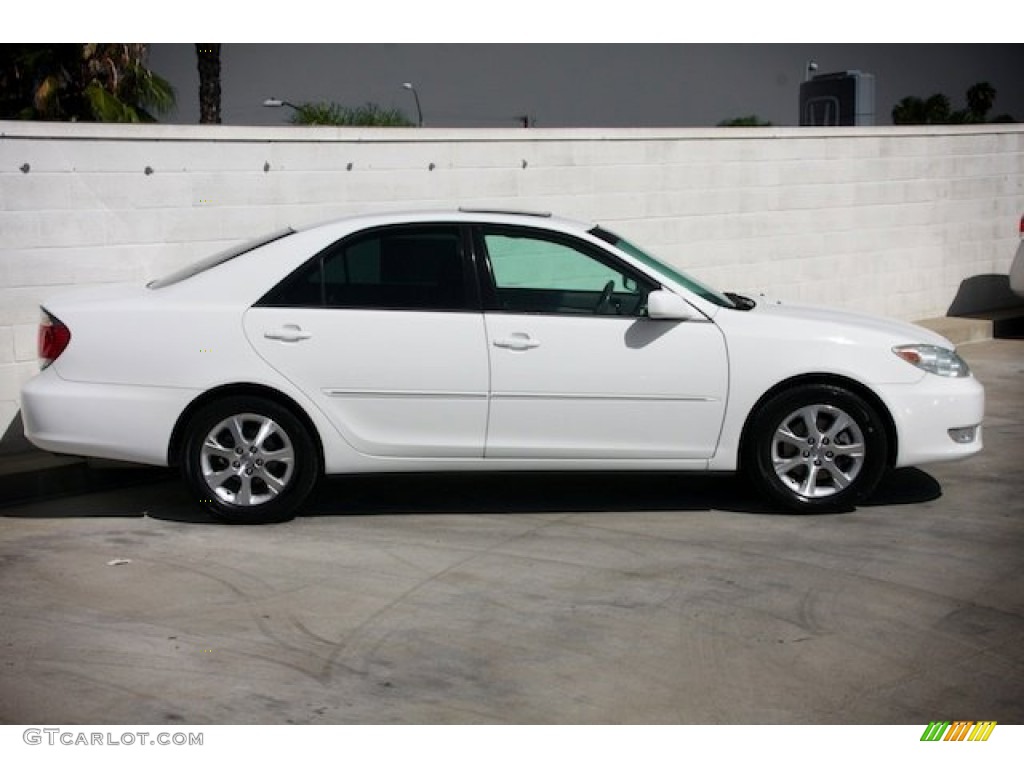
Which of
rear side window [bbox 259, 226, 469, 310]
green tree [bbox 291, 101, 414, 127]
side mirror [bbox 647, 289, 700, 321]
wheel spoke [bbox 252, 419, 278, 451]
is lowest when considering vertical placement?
wheel spoke [bbox 252, 419, 278, 451]

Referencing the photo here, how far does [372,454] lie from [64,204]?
2.90m

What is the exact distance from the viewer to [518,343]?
7.15m

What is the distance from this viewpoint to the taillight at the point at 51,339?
7156 millimetres

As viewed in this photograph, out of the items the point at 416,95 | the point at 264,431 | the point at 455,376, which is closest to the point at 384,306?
the point at 455,376

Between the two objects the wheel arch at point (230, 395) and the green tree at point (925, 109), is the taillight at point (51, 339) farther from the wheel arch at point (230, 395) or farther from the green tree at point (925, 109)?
the green tree at point (925, 109)

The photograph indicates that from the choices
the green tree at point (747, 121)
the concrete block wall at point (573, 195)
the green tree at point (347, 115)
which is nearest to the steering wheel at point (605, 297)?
the concrete block wall at point (573, 195)

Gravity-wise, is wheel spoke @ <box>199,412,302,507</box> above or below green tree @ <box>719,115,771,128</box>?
below

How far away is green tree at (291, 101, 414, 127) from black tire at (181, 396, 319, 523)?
9.50 m

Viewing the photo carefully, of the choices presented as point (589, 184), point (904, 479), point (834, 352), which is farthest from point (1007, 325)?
point (834, 352)

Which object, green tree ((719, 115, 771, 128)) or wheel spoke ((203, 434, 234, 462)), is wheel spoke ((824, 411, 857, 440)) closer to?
wheel spoke ((203, 434, 234, 462))

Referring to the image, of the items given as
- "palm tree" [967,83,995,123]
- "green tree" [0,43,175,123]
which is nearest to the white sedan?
"green tree" [0,43,175,123]

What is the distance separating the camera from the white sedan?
281 inches
